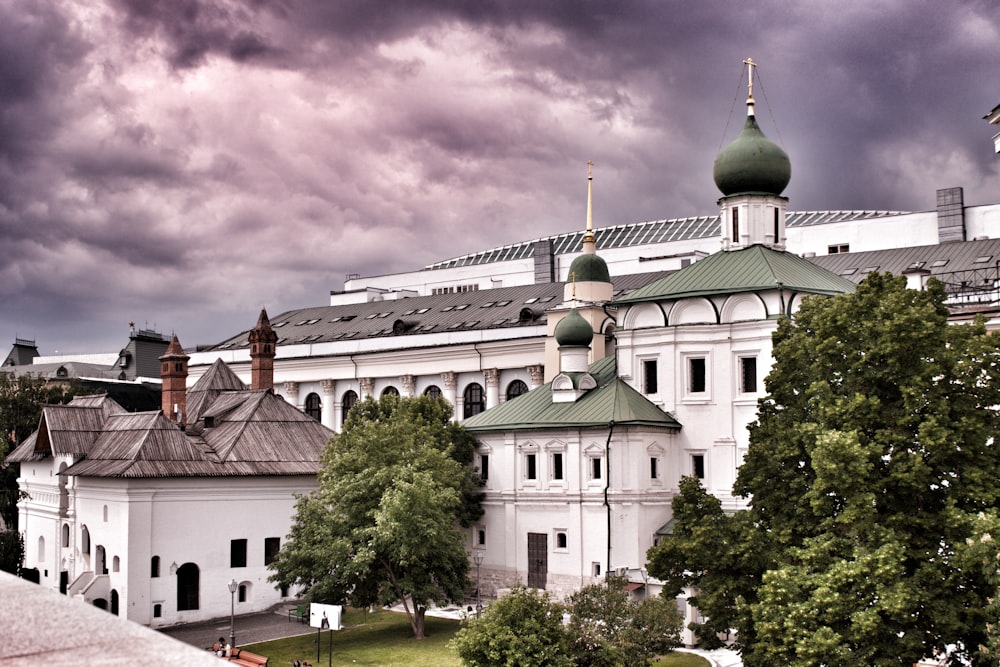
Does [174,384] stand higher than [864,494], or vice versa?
[174,384]

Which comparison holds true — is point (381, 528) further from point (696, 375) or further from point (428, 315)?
point (428, 315)

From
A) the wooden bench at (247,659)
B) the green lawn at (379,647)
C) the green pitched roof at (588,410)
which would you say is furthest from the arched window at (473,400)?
the wooden bench at (247,659)

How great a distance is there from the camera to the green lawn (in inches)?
1519

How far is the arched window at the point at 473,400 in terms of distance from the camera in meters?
69.4

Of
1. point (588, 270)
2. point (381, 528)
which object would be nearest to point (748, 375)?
point (588, 270)

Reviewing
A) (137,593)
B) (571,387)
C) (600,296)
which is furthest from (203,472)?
(600,296)

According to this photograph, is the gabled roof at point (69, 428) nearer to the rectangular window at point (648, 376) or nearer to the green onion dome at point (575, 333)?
the green onion dome at point (575, 333)

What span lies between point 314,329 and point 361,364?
924 centimetres

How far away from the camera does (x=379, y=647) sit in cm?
4156

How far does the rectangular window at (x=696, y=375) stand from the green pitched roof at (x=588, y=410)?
5.14 feet

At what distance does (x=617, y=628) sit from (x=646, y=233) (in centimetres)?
7085

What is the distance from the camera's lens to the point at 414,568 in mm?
42844

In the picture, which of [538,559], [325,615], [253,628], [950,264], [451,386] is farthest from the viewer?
[451,386]

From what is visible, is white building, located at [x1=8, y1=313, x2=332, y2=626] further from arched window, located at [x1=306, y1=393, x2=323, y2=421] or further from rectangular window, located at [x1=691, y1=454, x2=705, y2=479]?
arched window, located at [x1=306, y1=393, x2=323, y2=421]
